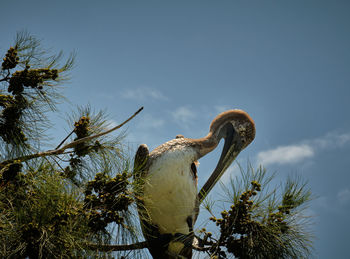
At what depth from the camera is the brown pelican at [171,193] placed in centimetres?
288

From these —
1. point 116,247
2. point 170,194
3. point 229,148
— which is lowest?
point 116,247

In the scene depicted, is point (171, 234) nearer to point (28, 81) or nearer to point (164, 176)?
point (164, 176)

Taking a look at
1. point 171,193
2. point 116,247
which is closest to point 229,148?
point 171,193

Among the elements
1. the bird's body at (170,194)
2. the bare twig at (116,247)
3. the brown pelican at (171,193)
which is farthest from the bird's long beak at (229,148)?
the bare twig at (116,247)

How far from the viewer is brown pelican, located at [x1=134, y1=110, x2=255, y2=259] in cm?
288

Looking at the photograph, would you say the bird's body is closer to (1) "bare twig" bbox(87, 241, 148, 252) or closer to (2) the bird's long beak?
(1) "bare twig" bbox(87, 241, 148, 252)

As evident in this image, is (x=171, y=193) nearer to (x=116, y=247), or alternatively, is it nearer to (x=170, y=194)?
(x=170, y=194)

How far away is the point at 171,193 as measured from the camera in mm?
2961

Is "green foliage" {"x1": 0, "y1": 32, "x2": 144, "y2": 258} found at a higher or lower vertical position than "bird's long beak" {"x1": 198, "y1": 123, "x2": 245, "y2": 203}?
lower

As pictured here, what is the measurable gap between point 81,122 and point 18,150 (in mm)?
505

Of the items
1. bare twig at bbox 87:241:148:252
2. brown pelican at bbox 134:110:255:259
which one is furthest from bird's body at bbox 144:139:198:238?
bare twig at bbox 87:241:148:252

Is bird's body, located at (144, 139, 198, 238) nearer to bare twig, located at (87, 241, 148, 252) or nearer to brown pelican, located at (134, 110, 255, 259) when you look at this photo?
brown pelican, located at (134, 110, 255, 259)

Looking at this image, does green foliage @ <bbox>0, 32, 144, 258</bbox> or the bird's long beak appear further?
the bird's long beak

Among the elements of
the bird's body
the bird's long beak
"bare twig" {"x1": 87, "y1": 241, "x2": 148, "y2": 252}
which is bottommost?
"bare twig" {"x1": 87, "y1": 241, "x2": 148, "y2": 252}
